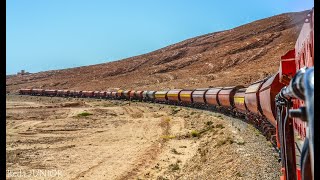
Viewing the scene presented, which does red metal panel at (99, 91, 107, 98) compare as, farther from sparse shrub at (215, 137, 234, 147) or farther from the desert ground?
sparse shrub at (215, 137, 234, 147)

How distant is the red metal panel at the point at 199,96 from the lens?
138ft

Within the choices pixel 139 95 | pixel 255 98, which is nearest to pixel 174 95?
pixel 139 95

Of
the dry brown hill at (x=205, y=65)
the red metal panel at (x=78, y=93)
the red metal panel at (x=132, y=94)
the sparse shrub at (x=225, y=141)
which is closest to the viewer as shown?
the sparse shrub at (x=225, y=141)

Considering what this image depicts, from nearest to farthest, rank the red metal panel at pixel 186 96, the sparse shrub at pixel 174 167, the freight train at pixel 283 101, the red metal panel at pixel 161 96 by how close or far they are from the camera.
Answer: the freight train at pixel 283 101
the sparse shrub at pixel 174 167
the red metal panel at pixel 186 96
the red metal panel at pixel 161 96

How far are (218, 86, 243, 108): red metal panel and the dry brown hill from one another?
43.3 m

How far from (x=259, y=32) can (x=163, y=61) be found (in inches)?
1412

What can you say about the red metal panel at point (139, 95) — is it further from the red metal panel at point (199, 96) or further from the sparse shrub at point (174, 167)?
the sparse shrub at point (174, 167)

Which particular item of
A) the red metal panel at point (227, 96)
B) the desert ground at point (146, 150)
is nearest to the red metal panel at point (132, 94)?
the desert ground at point (146, 150)

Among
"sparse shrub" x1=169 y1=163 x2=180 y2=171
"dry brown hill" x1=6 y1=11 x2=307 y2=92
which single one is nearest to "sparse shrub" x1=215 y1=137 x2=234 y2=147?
"sparse shrub" x1=169 y1=163 x2=180 y2=171

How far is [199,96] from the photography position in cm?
4372

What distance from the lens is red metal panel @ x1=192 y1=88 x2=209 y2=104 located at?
4216 cm

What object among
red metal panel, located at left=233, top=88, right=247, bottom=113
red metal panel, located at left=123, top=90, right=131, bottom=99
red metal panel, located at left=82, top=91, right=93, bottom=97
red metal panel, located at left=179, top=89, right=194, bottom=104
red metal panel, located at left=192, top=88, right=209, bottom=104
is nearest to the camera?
red metal panel, located at left=233, top=88, right=247, bottom=113

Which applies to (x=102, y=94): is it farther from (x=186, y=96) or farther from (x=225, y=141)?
(x=225, y=141)
